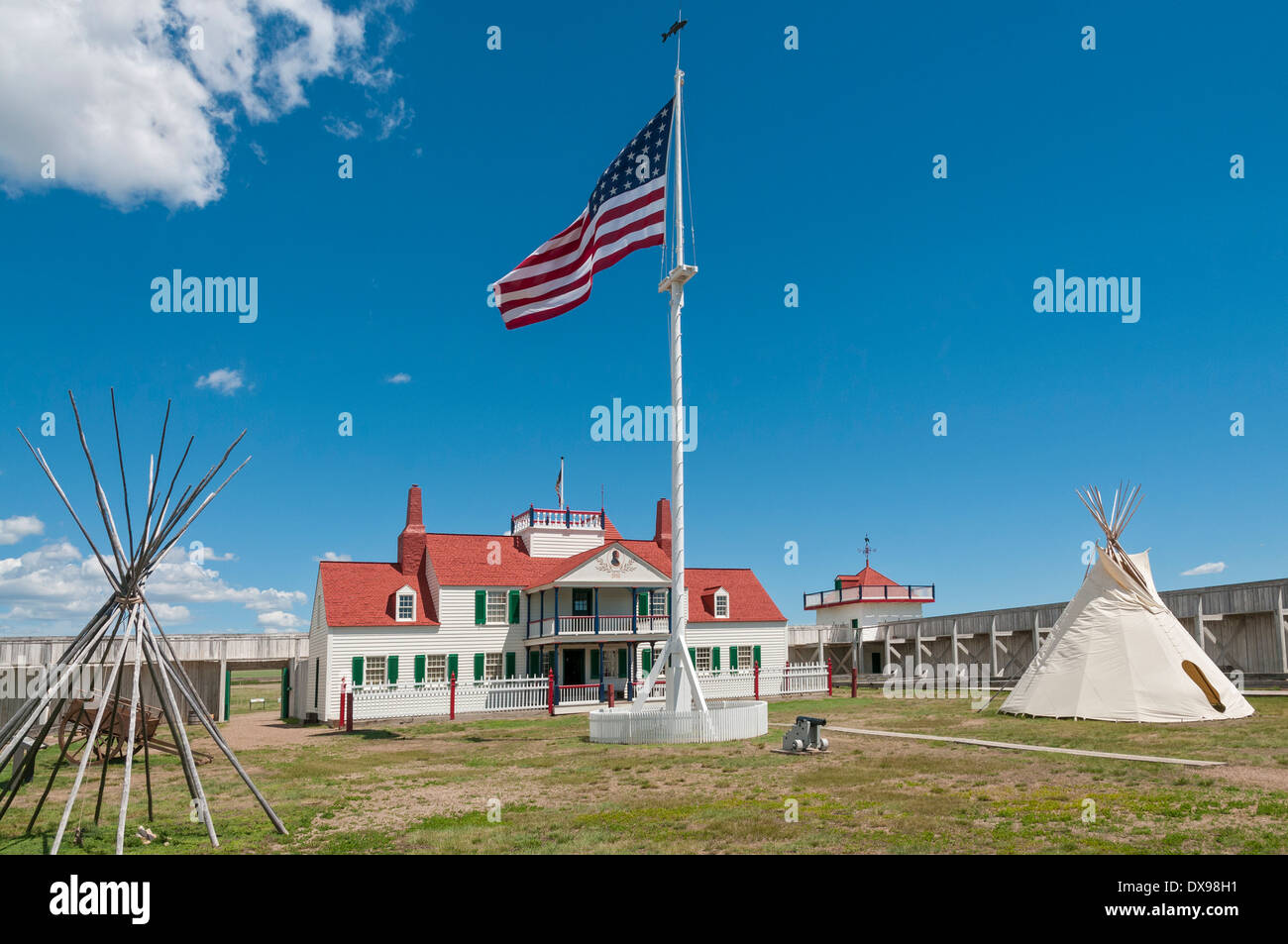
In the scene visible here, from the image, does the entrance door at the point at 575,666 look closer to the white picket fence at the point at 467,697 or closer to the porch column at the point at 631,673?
the porch column at the point at 631,673

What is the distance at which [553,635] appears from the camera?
→ 33562mm

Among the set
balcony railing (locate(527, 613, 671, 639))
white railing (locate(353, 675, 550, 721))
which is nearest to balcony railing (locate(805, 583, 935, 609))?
balcony railing (locate(527, 613, 671, 639))

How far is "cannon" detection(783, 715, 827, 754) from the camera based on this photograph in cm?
1598

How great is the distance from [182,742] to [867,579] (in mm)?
46877

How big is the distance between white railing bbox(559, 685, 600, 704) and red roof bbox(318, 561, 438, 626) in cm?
588

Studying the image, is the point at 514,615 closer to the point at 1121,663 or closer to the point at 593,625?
the point at 593,625

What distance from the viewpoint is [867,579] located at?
5219cm

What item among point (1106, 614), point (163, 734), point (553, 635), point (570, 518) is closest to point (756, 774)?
point (1106, 614)

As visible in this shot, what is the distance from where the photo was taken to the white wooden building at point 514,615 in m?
32.4

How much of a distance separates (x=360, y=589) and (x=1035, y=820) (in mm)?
28756

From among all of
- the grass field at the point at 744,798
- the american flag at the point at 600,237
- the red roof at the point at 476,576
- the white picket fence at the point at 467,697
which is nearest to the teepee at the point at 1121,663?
the grass field at the point at 744,798

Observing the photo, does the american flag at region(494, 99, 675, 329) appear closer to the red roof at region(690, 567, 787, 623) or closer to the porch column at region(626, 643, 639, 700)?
the porch column at region(626, 643, 639, 700)

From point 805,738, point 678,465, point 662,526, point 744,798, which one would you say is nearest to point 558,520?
Result: point 662,526
